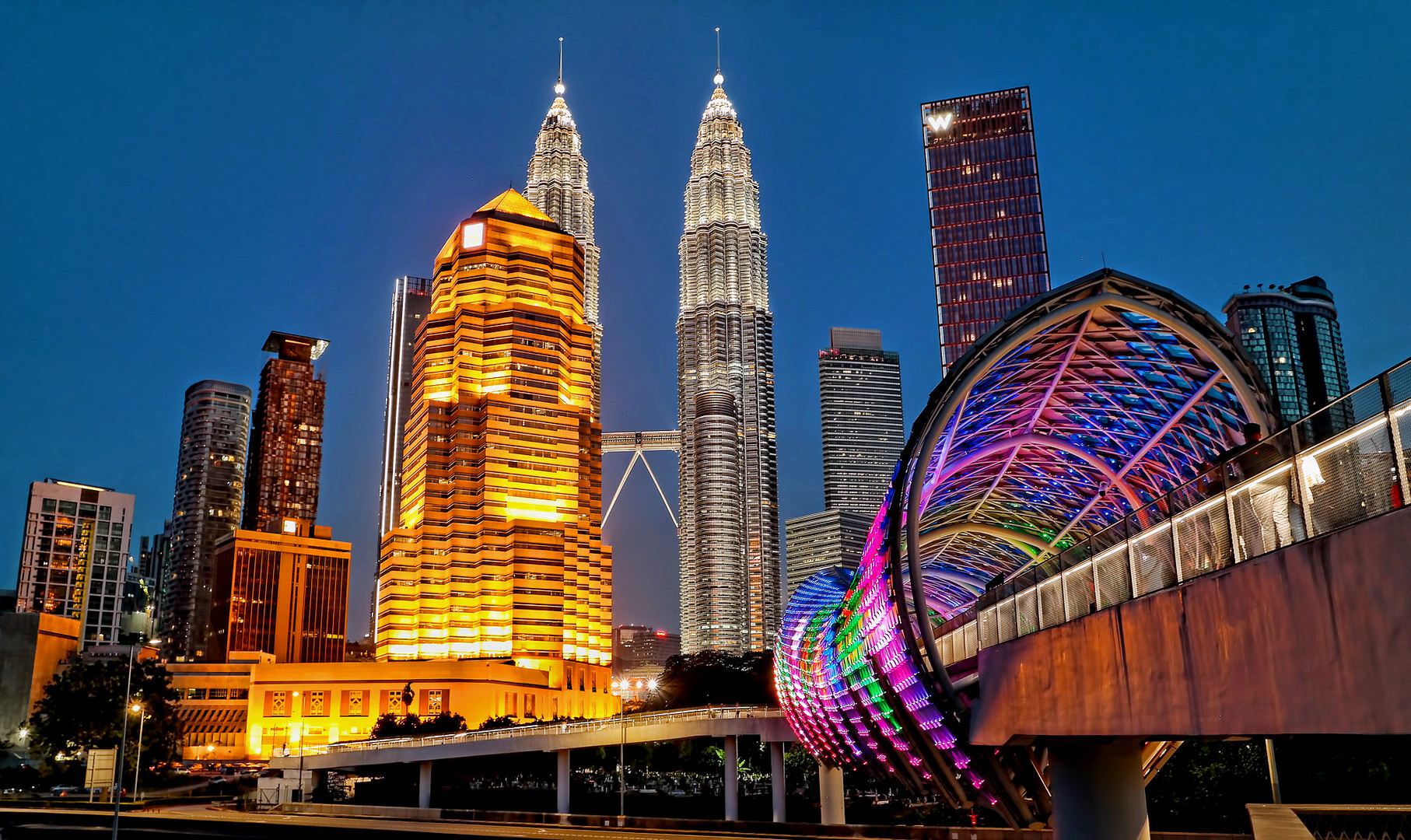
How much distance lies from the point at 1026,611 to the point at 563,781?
56.5 meters

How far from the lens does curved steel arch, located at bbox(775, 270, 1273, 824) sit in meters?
30.8

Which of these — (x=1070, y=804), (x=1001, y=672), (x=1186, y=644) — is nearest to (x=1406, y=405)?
(x=1186, y=644)

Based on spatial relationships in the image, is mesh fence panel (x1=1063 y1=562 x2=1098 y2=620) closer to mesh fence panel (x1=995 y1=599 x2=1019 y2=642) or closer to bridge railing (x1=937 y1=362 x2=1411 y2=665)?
bridge railing (x1=937 y1=362 x2=1411 y2=665)

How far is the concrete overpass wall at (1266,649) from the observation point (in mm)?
10562

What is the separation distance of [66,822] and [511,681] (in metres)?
119

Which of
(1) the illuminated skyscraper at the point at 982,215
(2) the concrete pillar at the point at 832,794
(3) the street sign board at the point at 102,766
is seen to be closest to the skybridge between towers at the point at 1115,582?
(2) the concrete pillar at the point at 832,794

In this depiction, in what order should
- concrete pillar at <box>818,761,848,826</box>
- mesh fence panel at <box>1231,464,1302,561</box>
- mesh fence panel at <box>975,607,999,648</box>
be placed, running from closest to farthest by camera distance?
mesh fence panel at <box>1231,464,1302,561</box>
mesh fence panel at <box>975,607,999,648</box>
concrete pillar at <box>818,761,848,826</box>

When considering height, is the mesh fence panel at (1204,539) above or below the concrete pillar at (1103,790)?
above

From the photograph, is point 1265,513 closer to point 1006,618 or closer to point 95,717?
point 1006,618

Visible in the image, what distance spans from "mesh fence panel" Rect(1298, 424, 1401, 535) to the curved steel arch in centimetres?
904

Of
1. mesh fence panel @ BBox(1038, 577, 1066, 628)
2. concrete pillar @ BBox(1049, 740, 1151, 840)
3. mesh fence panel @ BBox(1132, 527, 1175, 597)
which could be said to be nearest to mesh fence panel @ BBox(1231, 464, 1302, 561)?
mesh fence panel @ BBox(1132, 527, 1175, 597)

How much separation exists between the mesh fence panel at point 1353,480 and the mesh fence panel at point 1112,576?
475cm

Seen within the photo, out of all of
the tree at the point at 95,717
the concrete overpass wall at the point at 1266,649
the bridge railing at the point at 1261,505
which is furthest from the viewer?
the tree at the point at 95,717

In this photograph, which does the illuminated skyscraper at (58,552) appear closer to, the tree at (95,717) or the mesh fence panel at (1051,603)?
the tree at (95,717)
